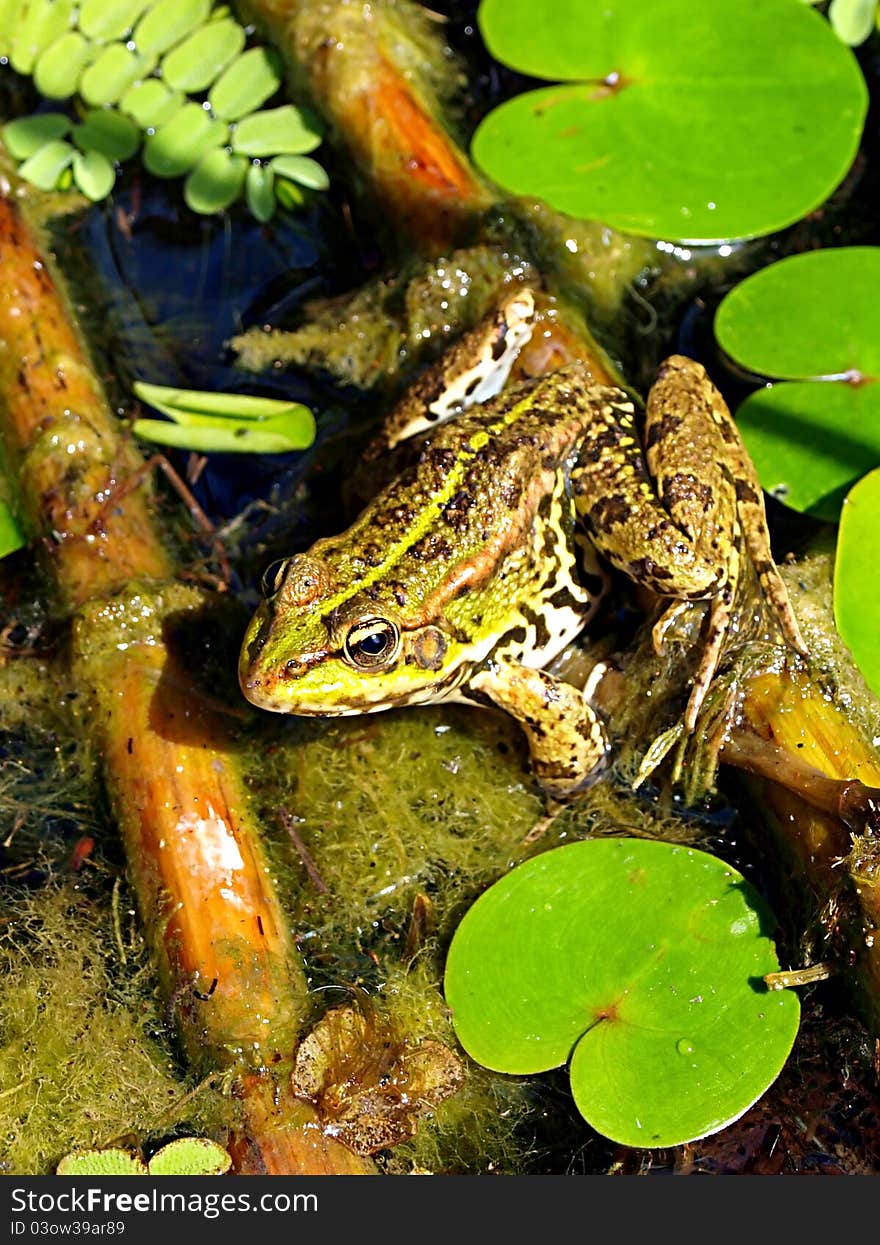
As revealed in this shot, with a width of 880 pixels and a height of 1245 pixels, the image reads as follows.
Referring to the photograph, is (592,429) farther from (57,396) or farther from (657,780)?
(57,396)

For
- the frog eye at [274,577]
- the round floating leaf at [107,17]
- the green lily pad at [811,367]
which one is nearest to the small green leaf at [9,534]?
the frog eye at [274,577]

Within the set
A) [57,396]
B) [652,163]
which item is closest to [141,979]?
[57,396]

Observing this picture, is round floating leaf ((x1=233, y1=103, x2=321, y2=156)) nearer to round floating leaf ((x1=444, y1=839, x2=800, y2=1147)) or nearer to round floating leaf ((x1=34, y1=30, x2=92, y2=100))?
round floating leaf ((x1=34, y1=30, x2=92, y2=100))

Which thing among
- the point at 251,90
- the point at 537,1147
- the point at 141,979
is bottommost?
the point at 537,1147

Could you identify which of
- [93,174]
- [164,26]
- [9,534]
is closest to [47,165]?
[93,174]

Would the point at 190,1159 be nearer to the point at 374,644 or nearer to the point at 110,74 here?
the point at 374,644

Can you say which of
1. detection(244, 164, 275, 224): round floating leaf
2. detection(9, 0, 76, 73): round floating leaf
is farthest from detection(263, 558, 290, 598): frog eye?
detection(9, 0, 76, 73): round floating leaf
